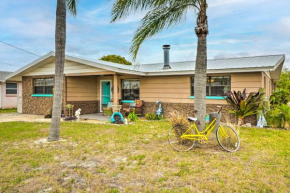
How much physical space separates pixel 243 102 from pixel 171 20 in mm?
4720

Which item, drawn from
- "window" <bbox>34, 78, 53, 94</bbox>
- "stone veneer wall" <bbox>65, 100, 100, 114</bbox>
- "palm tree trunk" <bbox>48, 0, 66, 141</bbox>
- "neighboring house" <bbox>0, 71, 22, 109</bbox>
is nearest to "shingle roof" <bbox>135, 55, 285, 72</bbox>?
"palm tree trunk" <bbox>48, 0, 66, 141</bbox>

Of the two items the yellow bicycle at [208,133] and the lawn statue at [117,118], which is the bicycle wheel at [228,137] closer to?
the yellow bicycle at [208,133]

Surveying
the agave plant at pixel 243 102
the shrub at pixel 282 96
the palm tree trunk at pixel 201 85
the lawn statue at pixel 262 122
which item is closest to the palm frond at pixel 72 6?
the palm tree trunk at pixel 201 85

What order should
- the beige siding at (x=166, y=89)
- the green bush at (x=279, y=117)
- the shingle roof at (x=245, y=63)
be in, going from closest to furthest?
1. the green bush at (x=279, y=117)
2. the shingle roof at (x=245, y=63)
3. the beige siding at (x=166, y=89)

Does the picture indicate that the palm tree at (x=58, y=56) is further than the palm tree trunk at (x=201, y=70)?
Yes

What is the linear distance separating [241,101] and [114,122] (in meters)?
5.36

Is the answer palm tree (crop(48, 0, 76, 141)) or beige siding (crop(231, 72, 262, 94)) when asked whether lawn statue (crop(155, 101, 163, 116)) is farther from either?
palm tree (crop(48, 0, 76, 141))

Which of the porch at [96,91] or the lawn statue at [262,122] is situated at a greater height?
the porch at [96,91]

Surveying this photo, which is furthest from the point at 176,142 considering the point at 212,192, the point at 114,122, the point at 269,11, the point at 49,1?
the point at 269,11

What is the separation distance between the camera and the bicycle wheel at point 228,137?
5435mm

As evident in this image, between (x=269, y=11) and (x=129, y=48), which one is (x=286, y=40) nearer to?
(x=269, y=11)

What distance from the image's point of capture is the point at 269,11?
9680 millimetres

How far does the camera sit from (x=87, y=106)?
13.7m

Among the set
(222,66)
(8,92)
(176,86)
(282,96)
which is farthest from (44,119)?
(282,96)
